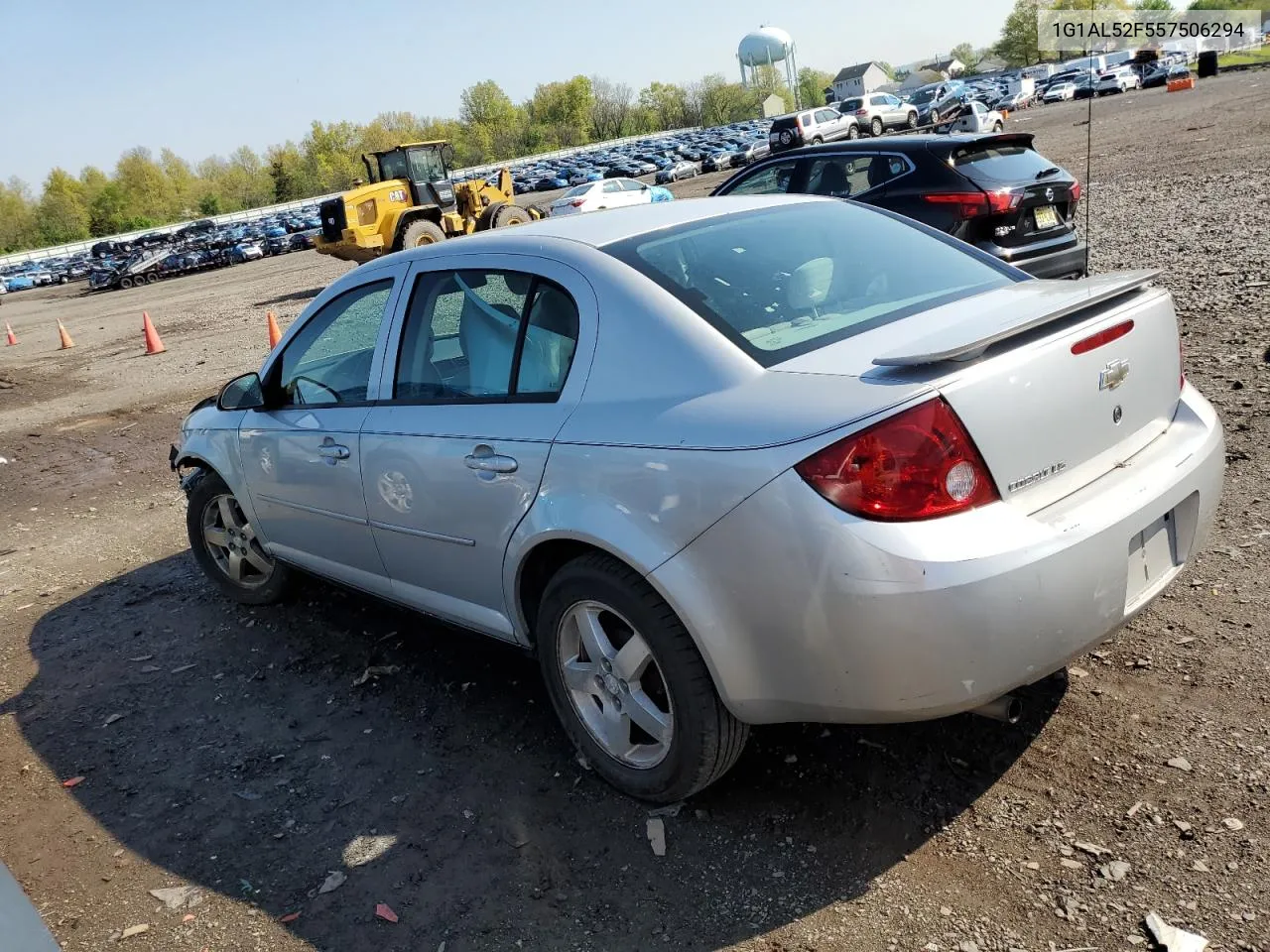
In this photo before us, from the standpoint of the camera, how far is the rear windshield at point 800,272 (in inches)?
117

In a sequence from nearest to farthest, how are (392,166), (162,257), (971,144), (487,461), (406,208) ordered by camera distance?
(487,461), (971,144), (406,208), (392,166), (162,257)

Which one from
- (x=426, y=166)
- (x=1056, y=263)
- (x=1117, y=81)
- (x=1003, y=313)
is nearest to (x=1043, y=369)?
(x=1003, y=313)

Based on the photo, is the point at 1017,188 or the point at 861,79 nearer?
the point at 1017,188

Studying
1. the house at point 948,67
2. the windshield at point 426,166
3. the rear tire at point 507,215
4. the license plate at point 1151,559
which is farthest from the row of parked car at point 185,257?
the house at point 948,67

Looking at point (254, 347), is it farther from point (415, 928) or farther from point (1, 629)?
point (415, 928)

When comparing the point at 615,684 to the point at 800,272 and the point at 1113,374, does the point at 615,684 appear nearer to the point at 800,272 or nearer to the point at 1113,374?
the point at 800,272

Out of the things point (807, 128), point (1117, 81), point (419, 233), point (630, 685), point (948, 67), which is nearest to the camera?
point (630, 685)

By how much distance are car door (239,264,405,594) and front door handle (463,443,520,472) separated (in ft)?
2.61

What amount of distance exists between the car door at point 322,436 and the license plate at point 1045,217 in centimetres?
607

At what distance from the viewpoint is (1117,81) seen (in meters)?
57.3

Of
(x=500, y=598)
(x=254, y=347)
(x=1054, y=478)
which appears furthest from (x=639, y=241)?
(x=254, y=347)

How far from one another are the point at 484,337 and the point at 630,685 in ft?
4.43

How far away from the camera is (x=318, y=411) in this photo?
420cm

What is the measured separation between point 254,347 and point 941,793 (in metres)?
14.6
